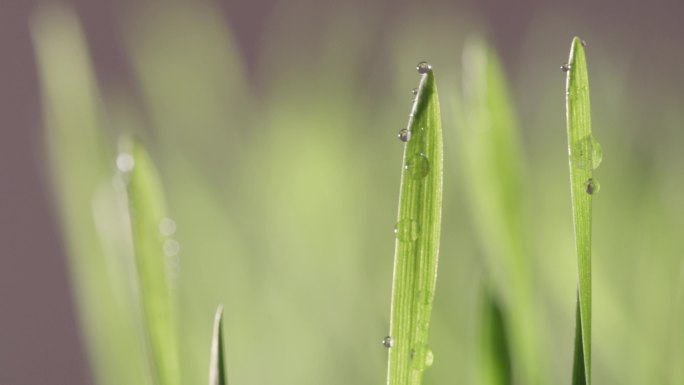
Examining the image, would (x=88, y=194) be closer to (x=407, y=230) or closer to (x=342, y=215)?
(x=342, y=215)

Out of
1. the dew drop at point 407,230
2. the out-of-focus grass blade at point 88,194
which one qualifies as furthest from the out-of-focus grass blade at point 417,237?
the out-of-focus grass blade at point 88,194

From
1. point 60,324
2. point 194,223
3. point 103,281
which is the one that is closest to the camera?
point 103,281

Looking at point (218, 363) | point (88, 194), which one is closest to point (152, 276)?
point (218, 363)

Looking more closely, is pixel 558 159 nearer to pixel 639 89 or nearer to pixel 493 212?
pixel 639 89

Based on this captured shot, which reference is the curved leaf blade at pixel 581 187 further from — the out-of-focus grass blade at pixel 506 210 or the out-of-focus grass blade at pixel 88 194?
the out-of-focus grass blade at pixel 88 194

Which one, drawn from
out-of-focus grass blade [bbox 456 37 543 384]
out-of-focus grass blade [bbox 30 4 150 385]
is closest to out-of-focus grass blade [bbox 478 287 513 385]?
out-of-focus grass blade [bbox 456 37 543 384]

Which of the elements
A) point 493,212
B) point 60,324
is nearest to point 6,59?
point 60,324
